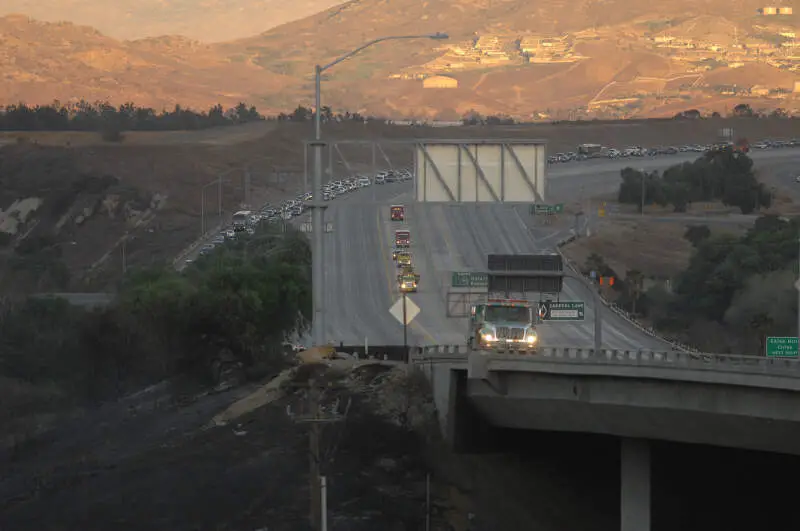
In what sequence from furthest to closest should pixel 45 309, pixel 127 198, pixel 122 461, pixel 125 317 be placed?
pixel 127 198
pixel 45 309
pixel 125 317
pixel 122 461

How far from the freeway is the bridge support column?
10.6 m

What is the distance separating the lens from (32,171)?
192 meters

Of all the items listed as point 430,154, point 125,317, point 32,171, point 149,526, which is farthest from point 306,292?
point 32,171

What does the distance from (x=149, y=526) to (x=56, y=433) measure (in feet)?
58.7

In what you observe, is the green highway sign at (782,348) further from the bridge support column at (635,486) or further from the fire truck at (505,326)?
the fire truck at (505,326)

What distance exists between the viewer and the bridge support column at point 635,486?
4856 centimetres

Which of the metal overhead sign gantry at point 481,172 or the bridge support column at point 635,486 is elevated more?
the metal overhead sign gantry at point 481,172

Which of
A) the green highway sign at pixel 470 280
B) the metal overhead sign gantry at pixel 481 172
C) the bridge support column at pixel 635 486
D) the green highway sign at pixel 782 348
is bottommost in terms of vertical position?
the bridge support column at pixel 635 486

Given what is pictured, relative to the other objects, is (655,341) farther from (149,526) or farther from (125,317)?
(149,526)

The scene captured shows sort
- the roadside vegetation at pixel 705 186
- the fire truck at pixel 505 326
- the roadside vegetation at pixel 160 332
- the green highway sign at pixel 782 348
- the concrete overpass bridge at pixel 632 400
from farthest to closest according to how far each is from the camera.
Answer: the roadside vegetation at pixel 705 186
the roadside vegetation at pixel 160 332
the fire truck at pixel 505 326
the green highway sign at pixel 782 348
the concrete overpass bridge at pixel 632 400

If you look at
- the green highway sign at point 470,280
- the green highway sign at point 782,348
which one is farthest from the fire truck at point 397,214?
the green highway sign at point 782,348

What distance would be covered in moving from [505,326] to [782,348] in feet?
30.8

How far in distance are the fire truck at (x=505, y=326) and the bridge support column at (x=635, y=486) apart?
6.01 m

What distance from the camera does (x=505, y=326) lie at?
5447cm
